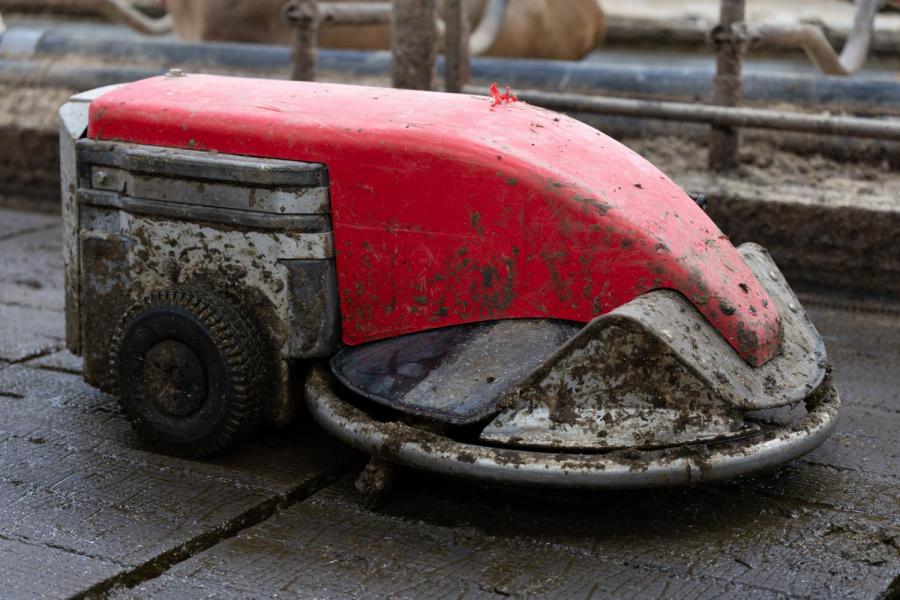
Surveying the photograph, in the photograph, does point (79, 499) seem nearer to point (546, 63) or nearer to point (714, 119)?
point (714, 119)

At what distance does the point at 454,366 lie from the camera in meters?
2.64

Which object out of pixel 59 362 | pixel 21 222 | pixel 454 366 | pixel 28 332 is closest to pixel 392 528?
pixel 454 366

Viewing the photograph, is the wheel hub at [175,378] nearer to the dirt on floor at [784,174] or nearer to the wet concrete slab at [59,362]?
the wet concrete slab at [59,362]

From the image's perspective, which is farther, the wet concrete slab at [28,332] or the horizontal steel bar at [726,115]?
the horizontal steel bar at [726,115]

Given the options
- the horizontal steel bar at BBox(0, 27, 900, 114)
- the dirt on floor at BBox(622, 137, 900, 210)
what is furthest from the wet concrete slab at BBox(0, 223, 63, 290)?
the dirt on floor at BBox(622, 137, 900, 210)

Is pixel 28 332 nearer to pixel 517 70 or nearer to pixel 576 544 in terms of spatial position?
pixel 576 544

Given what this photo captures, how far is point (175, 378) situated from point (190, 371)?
5 centimetres

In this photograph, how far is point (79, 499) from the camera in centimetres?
269

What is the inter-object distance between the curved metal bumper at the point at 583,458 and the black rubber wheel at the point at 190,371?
11.1 inches

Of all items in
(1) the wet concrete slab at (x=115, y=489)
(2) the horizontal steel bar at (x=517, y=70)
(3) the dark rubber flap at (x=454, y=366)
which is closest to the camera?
(1) the wet concrete slab at (x=115, y=489)

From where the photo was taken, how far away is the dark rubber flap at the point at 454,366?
101 inches

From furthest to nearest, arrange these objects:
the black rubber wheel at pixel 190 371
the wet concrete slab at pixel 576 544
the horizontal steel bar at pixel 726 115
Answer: the horizontal steel bar at pixel 726 115
the black rubber wheel at pixel 190 371
the wet concrete slab at pixel 576 544

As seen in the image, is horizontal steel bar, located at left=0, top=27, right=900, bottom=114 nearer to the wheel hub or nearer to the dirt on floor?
the dirt on floor

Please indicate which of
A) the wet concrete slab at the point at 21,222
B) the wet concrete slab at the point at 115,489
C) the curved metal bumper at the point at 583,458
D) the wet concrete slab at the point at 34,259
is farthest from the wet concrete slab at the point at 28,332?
the curved metal bumper at the point at 583,458
